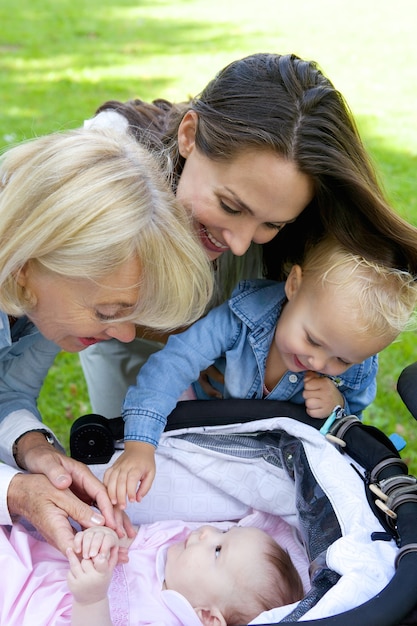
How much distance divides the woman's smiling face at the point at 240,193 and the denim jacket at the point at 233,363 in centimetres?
21

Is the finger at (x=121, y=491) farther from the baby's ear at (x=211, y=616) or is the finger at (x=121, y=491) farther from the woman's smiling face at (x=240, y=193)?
the woman's smiling face at (x=240, y=193)

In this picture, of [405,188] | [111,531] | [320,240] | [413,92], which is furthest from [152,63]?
[111,531]

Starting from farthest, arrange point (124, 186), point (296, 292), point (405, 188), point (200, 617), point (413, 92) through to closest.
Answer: point (413, 92)
point (405, 188)
point (296, 292)
point (200, 617)
point (124, 186)

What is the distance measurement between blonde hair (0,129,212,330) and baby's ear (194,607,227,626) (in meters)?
0.68

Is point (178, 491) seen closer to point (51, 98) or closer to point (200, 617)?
point (200, 617)

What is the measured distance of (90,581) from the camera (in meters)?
1.62

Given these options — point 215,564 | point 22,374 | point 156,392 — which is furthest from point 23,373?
point 215,564

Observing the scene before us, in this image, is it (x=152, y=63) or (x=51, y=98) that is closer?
(x=51, y=98)

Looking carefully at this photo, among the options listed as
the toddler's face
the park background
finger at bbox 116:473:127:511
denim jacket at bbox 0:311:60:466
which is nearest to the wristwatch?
denim jacket at bbox 0:311:60:466

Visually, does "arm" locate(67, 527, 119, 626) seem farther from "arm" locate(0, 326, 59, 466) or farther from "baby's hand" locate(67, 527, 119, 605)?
"arm" locate(0, 326, 59, 466)

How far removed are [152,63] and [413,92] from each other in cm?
262

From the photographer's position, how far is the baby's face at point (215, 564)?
1.90 meters

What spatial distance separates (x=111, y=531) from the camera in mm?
1786

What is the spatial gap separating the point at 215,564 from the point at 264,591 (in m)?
0.14
